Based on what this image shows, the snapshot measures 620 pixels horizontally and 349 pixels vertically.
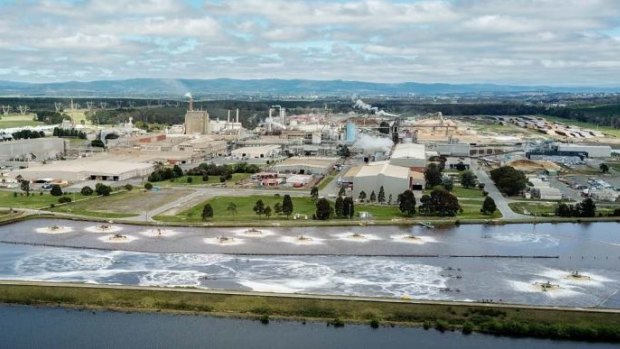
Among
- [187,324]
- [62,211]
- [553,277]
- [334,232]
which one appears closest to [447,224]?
[334,232]

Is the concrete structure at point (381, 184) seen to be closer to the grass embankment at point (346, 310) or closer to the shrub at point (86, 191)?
the shrub at point (86, 191)

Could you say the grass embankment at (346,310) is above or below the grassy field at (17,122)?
below

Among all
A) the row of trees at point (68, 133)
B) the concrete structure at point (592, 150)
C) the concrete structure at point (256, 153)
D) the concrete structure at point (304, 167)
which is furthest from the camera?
the row of trees at point (68, 133)

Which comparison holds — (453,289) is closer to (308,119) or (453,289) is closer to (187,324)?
(187,324)

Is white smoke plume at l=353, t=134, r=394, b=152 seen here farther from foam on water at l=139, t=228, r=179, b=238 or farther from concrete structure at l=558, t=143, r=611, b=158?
foam on water at l=139, t=228, r=179, b=238

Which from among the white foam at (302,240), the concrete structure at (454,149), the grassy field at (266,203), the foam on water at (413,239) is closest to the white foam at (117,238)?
the grassy field at (266,203)

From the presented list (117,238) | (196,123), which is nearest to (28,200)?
(117,238)
